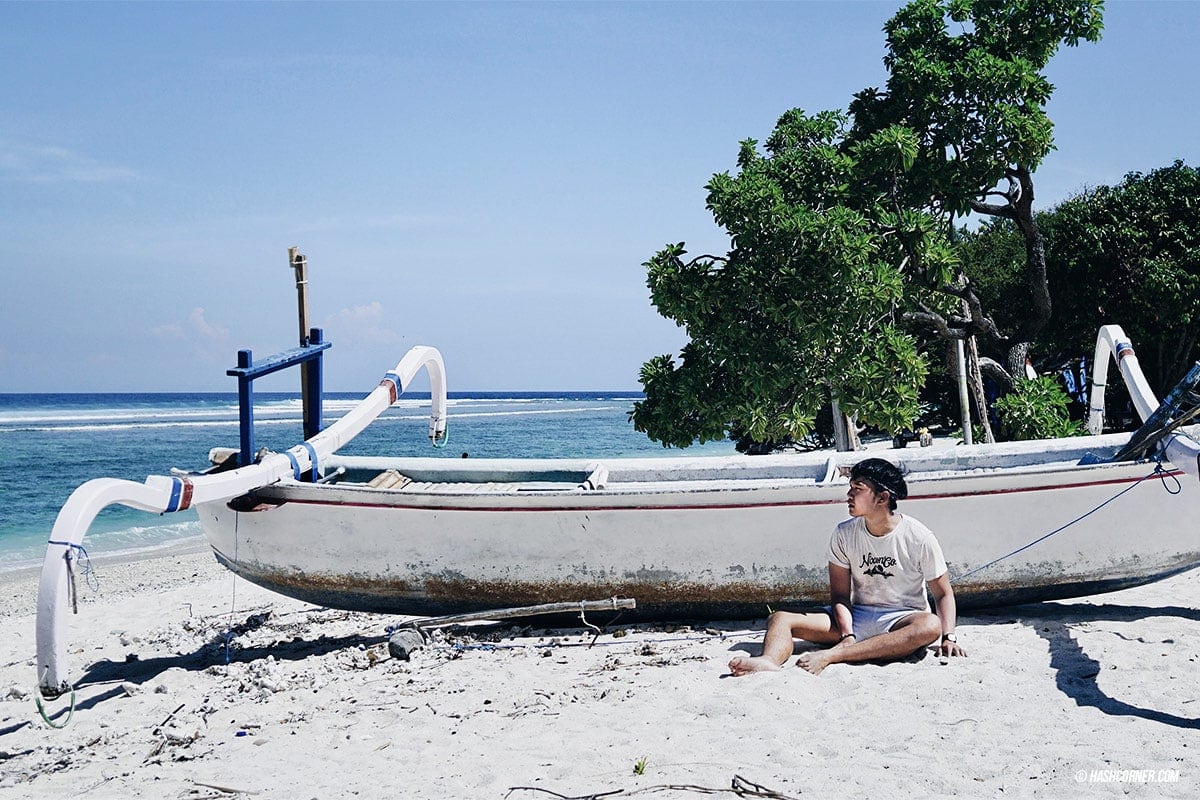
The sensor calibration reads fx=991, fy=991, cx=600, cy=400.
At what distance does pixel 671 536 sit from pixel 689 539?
121mm

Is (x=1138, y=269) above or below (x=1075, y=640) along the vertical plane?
above

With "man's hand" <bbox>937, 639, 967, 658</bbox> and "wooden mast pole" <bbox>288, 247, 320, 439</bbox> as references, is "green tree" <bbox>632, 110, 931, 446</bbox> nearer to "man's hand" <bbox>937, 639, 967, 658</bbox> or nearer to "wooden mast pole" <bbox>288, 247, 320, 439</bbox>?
"wooden mast pole" <bbox>288, 247, 320, 439</bbox>

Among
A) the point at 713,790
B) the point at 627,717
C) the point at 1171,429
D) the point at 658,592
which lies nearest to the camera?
the point at 713,790

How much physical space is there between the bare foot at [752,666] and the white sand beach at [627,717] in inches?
3.3

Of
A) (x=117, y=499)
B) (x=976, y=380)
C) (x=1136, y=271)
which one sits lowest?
(x=117, y=499)

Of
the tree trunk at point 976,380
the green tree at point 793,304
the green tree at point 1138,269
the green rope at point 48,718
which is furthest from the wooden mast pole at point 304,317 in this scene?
the green tree at point 1138,269

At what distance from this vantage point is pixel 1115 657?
5359 millimetres

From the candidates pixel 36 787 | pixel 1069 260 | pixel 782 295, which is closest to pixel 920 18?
pixel 782 295

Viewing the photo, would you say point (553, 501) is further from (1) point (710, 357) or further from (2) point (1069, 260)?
(2) point (1069, 260)

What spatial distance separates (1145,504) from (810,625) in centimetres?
266

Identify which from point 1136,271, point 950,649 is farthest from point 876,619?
point 1136,271

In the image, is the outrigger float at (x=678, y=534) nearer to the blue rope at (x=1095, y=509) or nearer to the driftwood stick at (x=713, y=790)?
the blue rope at (x=1095, y=509)

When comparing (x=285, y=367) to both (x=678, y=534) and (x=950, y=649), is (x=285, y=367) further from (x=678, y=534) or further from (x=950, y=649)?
(x=950, y=649)

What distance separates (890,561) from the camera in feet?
17.6
